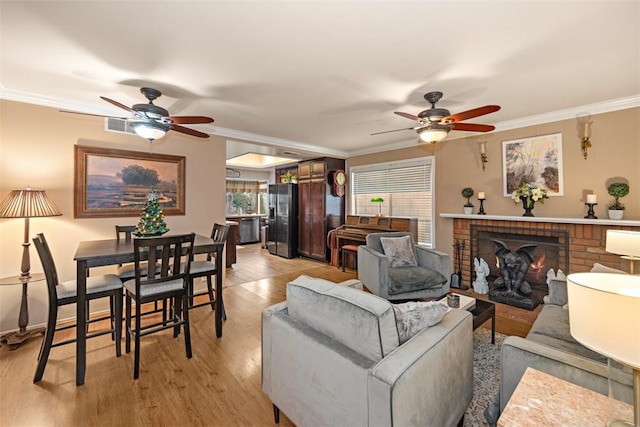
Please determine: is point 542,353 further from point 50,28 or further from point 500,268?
point 50,28

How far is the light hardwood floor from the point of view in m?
1.72

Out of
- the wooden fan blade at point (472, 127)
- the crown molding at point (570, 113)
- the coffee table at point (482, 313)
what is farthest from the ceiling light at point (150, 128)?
the crown molding at point (570, 113)

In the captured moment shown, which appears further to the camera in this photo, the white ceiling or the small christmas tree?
the small christmas tree

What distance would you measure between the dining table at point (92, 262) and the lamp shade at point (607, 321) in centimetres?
261

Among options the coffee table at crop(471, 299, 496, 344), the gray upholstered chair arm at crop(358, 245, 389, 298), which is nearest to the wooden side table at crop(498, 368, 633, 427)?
the coffee table at crop(471, 299, 496, 344)

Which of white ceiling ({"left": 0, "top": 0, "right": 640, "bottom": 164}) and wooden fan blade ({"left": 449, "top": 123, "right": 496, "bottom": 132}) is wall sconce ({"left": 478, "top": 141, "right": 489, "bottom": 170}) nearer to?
white ceiling ({"left": 0, "top": 0, "right": 640, "bottom": 164})

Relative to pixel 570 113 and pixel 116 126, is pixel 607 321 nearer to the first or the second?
pixel 570 113

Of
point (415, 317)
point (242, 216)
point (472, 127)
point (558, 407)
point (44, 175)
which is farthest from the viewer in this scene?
point (242, 216)

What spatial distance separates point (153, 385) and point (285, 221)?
477 cm

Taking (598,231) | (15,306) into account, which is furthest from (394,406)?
(15,306)

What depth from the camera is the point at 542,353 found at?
1.29 meters

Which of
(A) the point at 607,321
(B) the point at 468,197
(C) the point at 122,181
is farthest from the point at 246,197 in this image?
(A) the point at 607,321

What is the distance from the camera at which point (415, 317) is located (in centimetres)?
141

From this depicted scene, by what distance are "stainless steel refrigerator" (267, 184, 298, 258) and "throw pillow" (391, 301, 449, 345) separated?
518 centimetres
